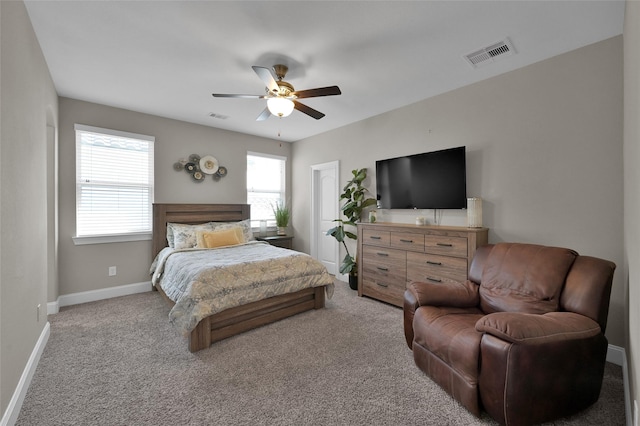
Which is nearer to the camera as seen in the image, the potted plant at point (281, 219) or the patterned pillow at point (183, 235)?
the patterned pillow at point (183, 235)

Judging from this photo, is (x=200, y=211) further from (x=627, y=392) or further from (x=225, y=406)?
(x=627, y=392)

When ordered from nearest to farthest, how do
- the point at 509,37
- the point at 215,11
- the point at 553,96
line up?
1. the point at 215,11
2. the point at 509,37
3. the point at 553,96

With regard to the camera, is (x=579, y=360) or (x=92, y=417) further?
(x=92, y=417)

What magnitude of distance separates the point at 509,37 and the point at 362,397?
3042mm

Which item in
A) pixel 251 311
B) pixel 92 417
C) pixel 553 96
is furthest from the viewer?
pixel 251 311

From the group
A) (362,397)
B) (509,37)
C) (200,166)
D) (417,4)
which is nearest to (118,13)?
(417,4)

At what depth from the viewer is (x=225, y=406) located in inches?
70.2

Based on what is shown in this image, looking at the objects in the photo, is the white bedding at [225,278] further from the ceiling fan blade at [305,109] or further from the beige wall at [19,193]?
the ceiling fan blade at [305,109]

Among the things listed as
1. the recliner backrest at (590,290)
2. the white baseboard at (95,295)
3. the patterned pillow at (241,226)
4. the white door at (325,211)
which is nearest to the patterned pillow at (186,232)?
the patterned pillow at (241,226)

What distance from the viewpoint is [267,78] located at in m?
2.39

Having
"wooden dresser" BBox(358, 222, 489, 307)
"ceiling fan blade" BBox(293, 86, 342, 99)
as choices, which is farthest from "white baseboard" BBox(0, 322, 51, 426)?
"wooden dresser" BBox(358, 222, 489, 307)

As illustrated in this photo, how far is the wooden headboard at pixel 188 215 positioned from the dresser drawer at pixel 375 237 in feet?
7.75

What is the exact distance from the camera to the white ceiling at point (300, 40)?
1981mm

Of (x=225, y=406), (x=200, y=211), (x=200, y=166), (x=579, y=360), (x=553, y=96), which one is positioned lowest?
(x=225, y=406)
